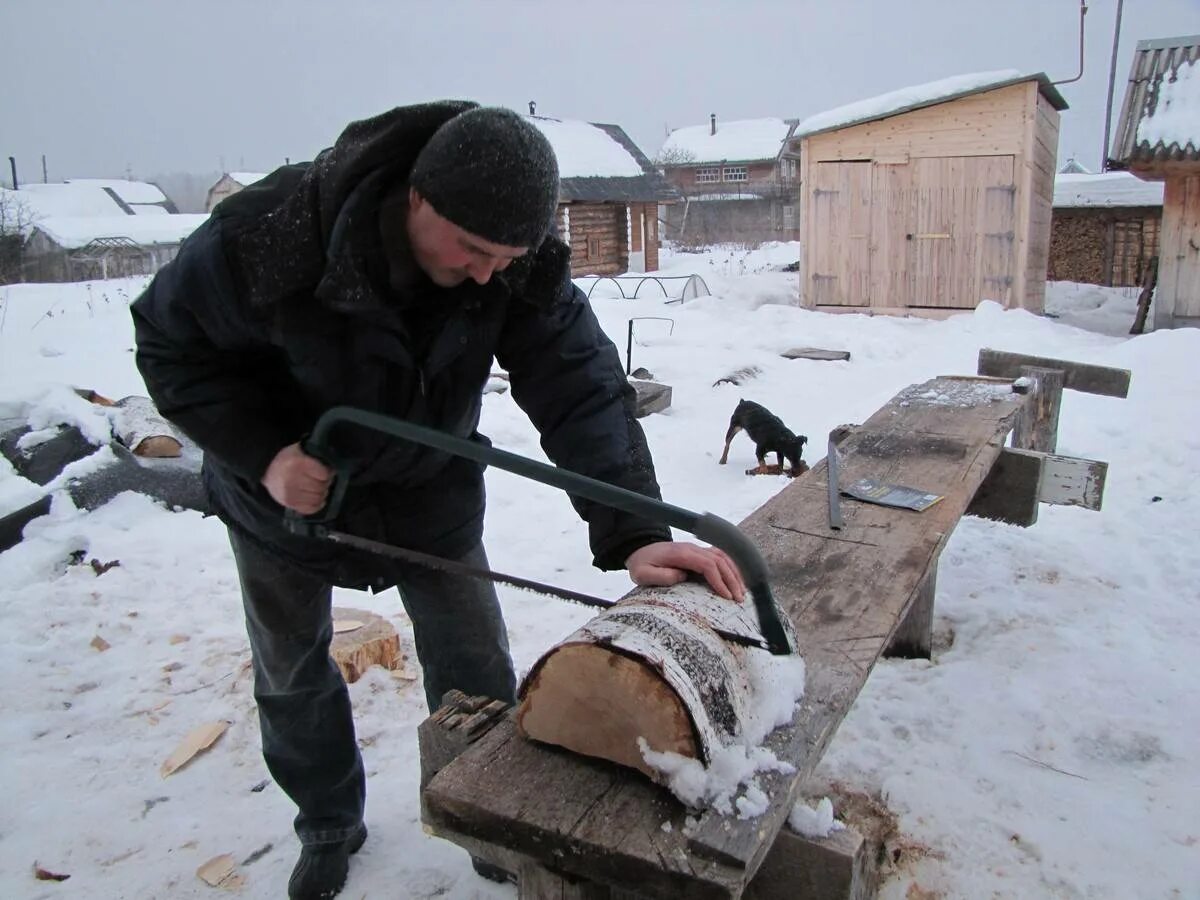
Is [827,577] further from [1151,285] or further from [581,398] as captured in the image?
[1151,285]

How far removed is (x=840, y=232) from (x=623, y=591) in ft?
36.1

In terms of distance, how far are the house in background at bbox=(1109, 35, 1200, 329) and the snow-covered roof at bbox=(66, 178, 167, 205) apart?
4716 cm

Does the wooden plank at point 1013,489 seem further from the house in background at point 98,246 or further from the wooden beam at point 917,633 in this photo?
the house in background at point 98,246

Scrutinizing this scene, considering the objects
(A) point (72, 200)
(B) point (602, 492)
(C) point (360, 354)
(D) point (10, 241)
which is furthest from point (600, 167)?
(A) point (72, 200)

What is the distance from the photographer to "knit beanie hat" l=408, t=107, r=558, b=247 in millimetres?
1621

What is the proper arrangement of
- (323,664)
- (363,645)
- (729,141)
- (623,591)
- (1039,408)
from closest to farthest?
(323,664) < (363,645) < (623,591) < (1039,408) < (729,141)

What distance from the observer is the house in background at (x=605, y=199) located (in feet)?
79.2

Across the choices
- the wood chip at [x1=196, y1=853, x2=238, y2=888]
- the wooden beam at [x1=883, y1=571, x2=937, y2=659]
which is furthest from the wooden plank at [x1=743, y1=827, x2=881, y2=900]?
the wooden beam at [x1=883, y1=571, x2=937, y2=659]

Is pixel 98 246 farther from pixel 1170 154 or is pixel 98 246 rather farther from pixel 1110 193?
pixel 1170 154

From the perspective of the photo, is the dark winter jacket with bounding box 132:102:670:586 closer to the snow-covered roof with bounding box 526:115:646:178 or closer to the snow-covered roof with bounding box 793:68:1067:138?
the snow-covered roof with bounding box 793:68:1067:138

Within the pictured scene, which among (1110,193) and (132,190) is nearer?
(1110,193)

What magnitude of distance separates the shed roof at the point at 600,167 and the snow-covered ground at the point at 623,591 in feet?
62.6

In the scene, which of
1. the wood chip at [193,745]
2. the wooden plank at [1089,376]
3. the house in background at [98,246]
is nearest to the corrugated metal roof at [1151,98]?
the wooden plank at [1089,376]

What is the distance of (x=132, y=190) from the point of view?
48594 mm
